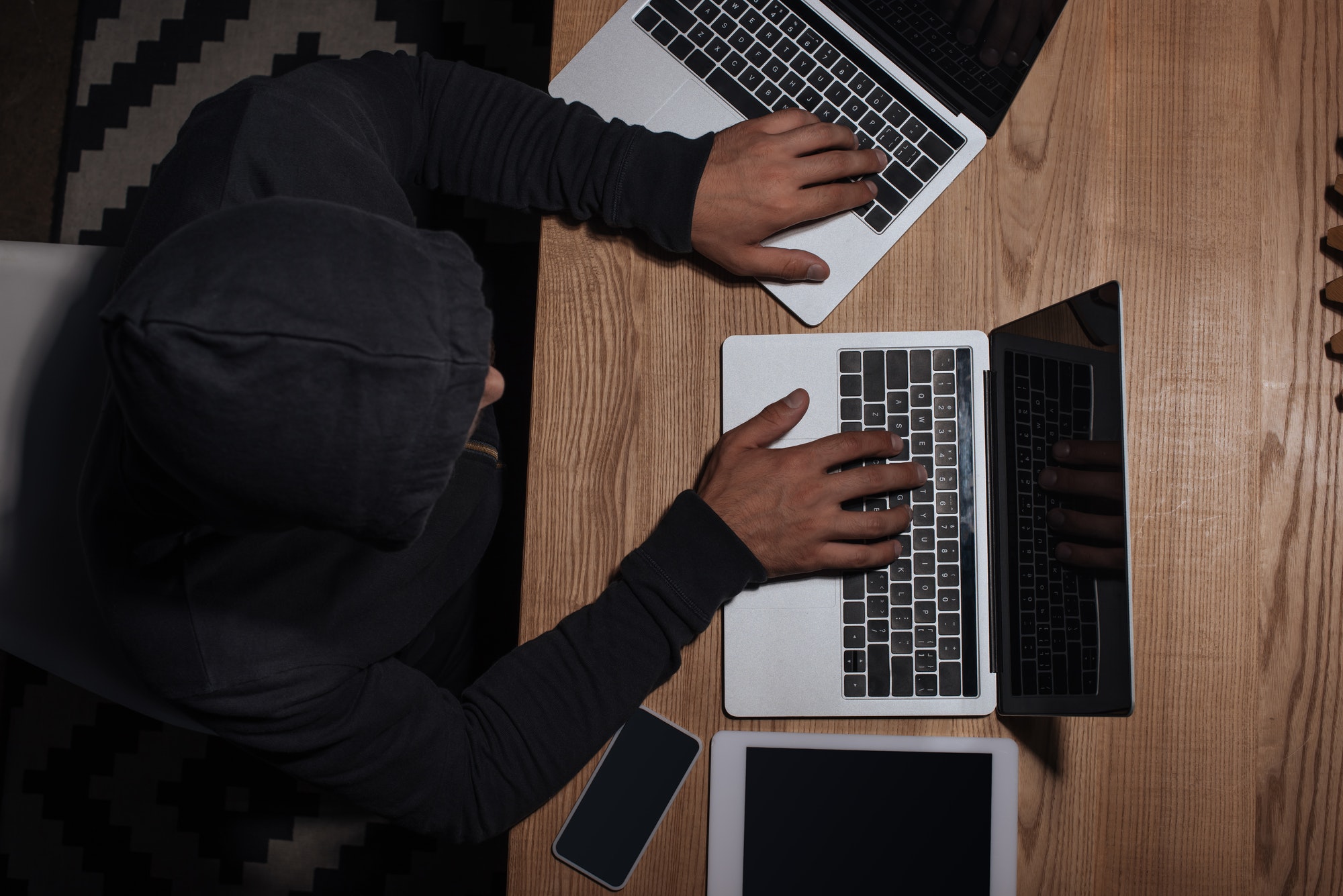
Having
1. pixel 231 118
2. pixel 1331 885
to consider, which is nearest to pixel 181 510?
pixel 231 118

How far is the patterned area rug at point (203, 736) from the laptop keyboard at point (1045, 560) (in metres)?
0.89

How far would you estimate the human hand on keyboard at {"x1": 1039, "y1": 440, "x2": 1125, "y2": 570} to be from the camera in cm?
71

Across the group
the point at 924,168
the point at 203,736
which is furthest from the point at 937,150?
the point at 203,736

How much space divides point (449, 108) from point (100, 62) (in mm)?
1237

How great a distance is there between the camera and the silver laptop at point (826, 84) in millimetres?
872

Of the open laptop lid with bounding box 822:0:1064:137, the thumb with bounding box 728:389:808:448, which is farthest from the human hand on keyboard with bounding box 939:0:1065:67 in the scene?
the thumb with bounding box 728:389:808:448

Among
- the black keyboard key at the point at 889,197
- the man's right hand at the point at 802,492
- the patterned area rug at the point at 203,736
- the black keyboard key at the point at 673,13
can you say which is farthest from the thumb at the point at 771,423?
the patterned area rug at the point at 203,736

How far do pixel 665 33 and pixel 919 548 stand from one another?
0.60 meters

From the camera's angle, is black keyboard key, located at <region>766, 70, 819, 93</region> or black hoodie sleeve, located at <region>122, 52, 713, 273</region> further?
black keyboard key, located at <region>766, 70, 819, 93</region>

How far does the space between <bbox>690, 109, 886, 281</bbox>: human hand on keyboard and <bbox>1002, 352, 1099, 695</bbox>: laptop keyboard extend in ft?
0.79

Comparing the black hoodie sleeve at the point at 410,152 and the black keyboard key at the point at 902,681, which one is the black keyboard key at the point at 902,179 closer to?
the black hoodie sleeve at the point at 410,152

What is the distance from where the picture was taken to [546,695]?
32.0 inches

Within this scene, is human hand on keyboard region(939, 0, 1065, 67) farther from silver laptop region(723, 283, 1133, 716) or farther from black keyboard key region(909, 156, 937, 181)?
silver laptop region(723, 283, 1133, 716)

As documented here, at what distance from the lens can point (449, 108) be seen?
90 cm
